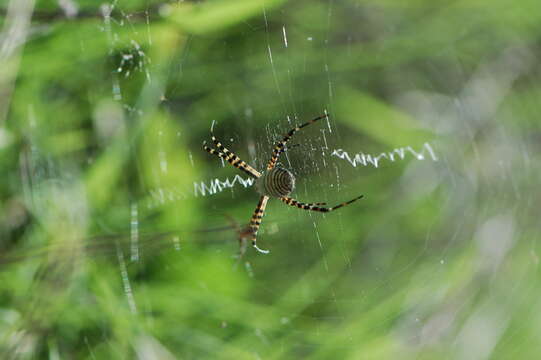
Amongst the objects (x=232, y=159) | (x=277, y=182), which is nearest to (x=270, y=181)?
(x=277, y=182)

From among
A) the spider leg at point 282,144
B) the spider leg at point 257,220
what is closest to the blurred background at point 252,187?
the spider leg at point 257,220

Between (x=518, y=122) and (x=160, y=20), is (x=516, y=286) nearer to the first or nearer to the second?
(x=518, y=122)

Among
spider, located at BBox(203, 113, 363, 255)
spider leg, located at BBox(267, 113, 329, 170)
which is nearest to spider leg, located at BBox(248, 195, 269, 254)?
spider, located at BBox(203, 113, 363, 255)

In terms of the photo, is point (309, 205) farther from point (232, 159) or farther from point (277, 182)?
point (232, 159)

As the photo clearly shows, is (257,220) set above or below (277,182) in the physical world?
below

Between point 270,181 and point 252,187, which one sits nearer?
point 270,181

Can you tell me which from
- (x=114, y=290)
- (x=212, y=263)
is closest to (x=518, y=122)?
(x=212, y=263)
